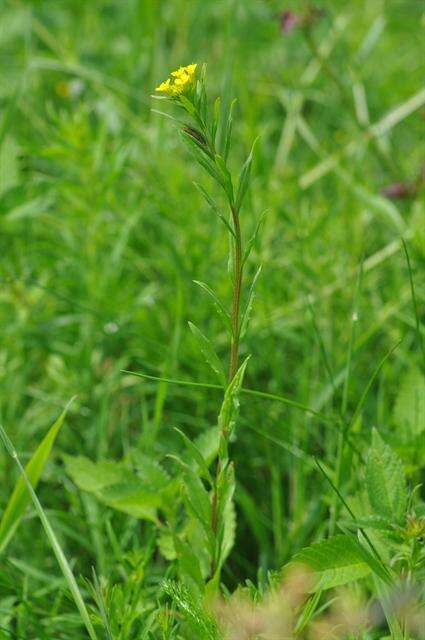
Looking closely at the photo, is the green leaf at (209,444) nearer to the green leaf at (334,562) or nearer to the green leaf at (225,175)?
the green leaf at (334,562)

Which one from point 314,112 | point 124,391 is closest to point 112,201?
point 124,391

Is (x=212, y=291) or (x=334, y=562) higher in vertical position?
(x=212, y=291)

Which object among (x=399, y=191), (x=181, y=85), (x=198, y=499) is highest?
(x=181, y=85)

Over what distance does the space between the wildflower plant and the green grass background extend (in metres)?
0.17

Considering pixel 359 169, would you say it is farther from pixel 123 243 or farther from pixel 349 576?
pixel 349 576

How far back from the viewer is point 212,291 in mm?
1049

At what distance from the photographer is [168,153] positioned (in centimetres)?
235

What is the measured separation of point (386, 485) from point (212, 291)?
0.37 m

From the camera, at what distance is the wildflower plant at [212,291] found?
985mm

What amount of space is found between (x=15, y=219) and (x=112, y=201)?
0.24 meters

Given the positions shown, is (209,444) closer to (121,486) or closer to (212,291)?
(121,486)

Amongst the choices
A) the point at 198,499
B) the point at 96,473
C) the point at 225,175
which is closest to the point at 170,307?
the point at 96,473

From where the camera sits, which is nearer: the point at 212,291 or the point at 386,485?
the point at 212,291

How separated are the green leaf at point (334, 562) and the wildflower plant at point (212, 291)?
13cm
